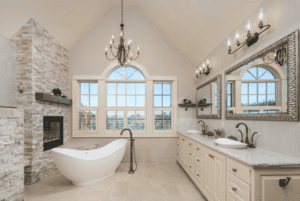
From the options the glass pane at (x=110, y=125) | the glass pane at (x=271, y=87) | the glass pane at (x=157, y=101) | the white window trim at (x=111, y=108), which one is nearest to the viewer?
the glass pane at (x=271, y=87)

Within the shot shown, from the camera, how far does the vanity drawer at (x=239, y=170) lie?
4.99 feet

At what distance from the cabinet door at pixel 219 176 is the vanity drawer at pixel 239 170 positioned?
13cm

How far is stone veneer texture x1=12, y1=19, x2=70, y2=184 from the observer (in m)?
3.21

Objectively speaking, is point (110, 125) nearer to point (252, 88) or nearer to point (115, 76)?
point (115, 76)

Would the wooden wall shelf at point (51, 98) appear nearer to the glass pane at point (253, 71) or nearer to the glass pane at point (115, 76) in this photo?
the glass pane at point (115, 76)

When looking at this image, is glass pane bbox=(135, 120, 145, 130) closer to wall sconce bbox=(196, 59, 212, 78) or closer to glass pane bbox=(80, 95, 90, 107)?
glass pane bbox=(80, 95, 90, 107)

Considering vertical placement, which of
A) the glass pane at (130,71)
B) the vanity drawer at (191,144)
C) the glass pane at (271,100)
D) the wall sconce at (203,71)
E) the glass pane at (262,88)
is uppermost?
the glass pane at (130,71)

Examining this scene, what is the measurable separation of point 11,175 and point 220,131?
303 centimetres

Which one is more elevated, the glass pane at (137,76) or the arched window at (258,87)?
the glass pane at (137,76)

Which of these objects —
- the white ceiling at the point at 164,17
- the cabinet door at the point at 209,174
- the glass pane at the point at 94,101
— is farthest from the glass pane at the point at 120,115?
the cabinet door at the point at 209,174

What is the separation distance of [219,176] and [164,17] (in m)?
3.57

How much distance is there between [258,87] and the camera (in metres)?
2.10

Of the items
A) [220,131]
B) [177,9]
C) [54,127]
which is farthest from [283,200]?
[54,127]

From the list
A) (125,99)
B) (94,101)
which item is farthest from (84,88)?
(125,99)
